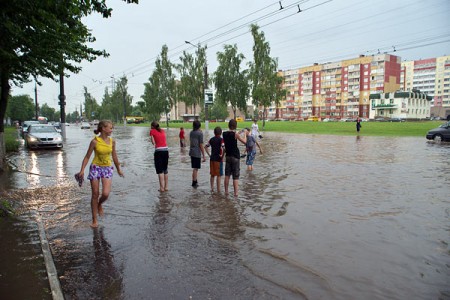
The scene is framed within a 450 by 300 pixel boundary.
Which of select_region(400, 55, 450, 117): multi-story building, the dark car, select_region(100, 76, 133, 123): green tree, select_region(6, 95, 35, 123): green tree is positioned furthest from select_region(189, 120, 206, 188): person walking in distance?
select_region(400, 55, 450, 117): multi-story building

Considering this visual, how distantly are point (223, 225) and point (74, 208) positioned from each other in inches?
133

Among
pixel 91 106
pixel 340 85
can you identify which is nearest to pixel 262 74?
pixel 340 85

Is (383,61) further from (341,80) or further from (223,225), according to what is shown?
(223,225)

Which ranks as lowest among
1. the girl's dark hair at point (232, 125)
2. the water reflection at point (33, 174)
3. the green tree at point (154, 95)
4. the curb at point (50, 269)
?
the curb at point (50, 269)

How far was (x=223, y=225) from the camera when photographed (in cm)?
596

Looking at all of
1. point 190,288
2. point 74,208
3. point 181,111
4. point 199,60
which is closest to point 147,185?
point 74,208

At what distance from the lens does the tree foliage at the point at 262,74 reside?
43188 millimetres

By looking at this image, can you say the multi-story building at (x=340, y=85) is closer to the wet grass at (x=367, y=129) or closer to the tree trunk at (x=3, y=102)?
the wet grass at (x=367, y=129)

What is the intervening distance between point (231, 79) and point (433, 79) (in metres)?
126

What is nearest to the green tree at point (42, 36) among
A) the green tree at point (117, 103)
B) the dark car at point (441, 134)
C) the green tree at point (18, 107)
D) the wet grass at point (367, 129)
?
the dark car at point (441, 134)

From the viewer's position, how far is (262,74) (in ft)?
144

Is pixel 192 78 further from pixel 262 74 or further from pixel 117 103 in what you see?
pixel 117 103

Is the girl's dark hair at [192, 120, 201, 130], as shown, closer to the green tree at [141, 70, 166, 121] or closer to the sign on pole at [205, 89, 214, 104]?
the sign on pole at [205, 89, 214, 104]

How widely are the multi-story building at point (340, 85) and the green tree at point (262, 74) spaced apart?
7185 centimetres
